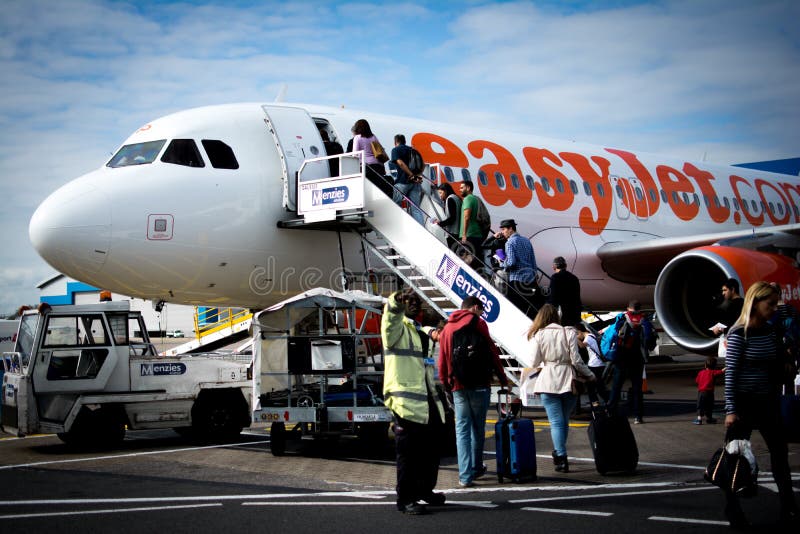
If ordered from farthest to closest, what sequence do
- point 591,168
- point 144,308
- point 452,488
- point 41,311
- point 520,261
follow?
1. point 144,308
2. point 591,168
3. point 520,261
4. point 41,311
5. point 452,488

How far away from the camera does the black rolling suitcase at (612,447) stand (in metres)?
7.89

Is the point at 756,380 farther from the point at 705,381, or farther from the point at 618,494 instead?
the point at 705,381

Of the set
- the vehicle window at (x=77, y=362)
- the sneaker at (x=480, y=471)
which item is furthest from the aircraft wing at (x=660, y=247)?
the vehicle window at (x=77, y=362)

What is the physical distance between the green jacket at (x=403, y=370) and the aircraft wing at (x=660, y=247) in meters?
8.16

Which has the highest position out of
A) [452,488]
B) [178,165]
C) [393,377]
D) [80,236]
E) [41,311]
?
[178,165]

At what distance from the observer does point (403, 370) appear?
7004 mm

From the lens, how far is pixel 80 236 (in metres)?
11.0

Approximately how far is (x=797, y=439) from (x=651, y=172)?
31.9 ft

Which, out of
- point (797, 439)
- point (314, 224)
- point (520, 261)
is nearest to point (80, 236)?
point (314, 224)

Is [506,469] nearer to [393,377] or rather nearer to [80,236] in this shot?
[393,377]

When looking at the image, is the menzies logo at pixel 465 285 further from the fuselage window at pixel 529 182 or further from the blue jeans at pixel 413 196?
the fuselage window at pixel 529 182

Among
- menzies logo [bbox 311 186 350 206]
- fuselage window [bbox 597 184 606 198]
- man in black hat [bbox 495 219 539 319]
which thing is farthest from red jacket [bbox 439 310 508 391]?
fuselage window [bbox 597 184 606 198]

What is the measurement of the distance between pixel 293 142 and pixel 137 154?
6.71ft

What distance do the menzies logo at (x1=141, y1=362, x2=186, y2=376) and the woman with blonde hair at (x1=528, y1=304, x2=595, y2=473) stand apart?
454 cm
